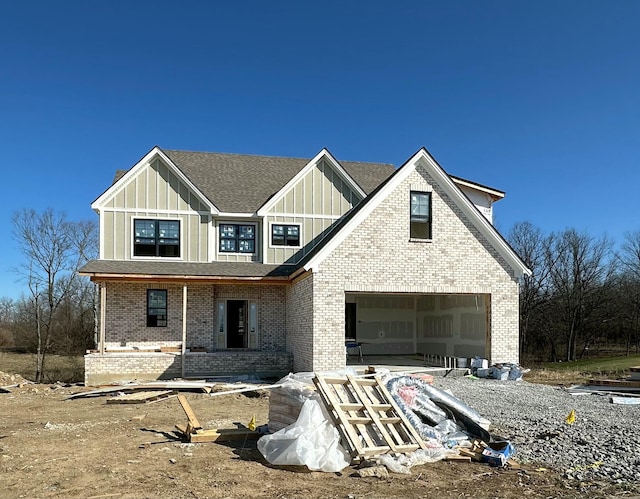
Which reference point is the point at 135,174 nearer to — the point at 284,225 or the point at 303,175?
the point at 284,225

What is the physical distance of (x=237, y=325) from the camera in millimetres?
22266

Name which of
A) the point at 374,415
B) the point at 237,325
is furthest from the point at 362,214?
the point at 374,415

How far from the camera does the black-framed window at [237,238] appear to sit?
74.2 ft

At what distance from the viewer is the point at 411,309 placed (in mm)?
27016

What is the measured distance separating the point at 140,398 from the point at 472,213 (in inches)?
463

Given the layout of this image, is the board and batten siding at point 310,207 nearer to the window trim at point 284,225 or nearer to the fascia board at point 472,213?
the window trim at point 284,225

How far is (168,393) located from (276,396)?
801cm

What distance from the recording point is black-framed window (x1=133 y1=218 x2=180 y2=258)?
70.9ft

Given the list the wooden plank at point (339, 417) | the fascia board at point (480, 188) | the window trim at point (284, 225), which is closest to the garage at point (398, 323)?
the window trim at point (284, 225)

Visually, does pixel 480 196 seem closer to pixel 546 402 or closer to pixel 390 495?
pixel 546 402

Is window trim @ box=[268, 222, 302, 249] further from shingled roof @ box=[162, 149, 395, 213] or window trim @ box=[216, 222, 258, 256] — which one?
shingled roof @ box=[162, 149, 395, 213]

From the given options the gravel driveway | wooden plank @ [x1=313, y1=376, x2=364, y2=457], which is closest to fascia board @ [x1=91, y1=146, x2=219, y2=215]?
the gravel driveway

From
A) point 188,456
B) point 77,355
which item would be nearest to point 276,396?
point 188,456

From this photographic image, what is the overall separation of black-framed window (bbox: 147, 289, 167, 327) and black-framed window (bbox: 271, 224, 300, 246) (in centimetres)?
463
